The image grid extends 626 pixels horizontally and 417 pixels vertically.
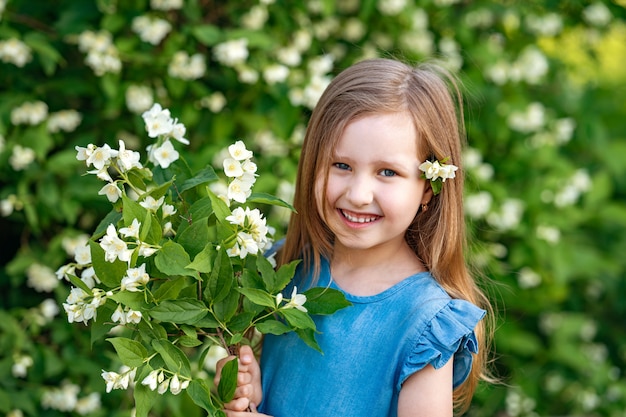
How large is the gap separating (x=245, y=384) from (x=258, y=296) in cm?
25

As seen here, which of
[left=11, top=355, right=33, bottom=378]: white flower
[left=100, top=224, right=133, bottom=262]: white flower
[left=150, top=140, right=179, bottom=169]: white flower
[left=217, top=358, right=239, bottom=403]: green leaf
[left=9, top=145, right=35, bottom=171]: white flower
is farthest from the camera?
[left=9, top=145, right=35, bottom=171]: white flower

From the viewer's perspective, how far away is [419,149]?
1.60 meters

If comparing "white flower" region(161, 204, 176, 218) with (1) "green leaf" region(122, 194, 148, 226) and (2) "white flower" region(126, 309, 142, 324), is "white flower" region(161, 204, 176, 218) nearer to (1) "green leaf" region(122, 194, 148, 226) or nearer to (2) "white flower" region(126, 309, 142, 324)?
(1) "green leaf" region(122, 194, 148, 226)

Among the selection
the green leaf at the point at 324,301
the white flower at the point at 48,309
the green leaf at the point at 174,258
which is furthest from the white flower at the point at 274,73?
the green leaf at the point at 174,258

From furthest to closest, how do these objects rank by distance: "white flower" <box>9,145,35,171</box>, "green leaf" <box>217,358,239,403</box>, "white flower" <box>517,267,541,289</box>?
"white flower" <box>517,267,541,289</box>, "white flower" <box>9,145,35,171</box>, "green leaf" <box>217,358,239,403</box>

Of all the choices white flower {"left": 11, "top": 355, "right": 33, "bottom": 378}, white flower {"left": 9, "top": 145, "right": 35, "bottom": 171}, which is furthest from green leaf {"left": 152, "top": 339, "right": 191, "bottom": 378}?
white flower {"left": 9, "top": 145, "right": 35, "bottom": 171}

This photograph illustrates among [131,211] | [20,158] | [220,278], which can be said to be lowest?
[20,158]

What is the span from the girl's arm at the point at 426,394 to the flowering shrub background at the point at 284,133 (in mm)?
757

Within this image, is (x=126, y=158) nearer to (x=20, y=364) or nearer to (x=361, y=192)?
(x=361, y=192)

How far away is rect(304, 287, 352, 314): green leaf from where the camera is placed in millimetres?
1572

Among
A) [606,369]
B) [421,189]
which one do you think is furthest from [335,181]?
[606,369]

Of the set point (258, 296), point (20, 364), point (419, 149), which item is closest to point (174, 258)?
point (258, 296)

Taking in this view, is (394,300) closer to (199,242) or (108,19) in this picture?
(199,242)

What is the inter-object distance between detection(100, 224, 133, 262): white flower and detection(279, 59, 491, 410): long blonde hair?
419mm
